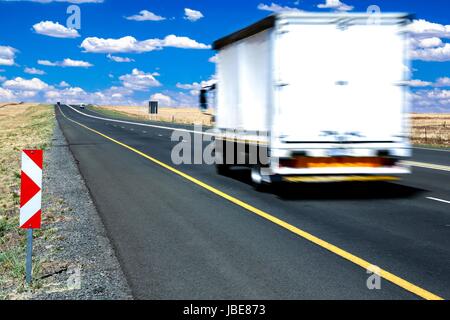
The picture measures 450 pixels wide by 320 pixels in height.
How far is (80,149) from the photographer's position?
2362cm

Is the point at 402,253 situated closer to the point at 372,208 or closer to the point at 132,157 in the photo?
the point at 372,208

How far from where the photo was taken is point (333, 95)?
1074 centimetres

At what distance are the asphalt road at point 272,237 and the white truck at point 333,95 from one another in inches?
29.3

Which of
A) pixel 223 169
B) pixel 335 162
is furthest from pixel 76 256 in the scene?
pixel 223 169

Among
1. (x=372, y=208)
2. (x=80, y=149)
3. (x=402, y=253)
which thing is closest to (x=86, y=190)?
(x=372, y=208)

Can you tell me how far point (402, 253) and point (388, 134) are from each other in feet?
14.9

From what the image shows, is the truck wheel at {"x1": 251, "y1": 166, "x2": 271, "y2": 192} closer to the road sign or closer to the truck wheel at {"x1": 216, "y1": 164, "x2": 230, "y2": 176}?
the truck wheel at {"x1": 216, "y1": 164, "x2": 230, "y2": 176}

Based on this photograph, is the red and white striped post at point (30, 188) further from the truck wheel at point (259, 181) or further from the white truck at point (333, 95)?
the truck wheel at point (259, 181)

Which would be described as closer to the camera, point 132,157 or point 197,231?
point 197,231

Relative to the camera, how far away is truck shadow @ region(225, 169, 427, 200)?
1148cm

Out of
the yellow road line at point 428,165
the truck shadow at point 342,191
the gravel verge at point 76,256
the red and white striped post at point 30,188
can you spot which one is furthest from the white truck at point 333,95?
the yellow road line at point 428,165

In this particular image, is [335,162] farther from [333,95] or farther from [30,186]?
[30,186]

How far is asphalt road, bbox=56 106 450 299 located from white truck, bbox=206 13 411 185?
0.74 meters
